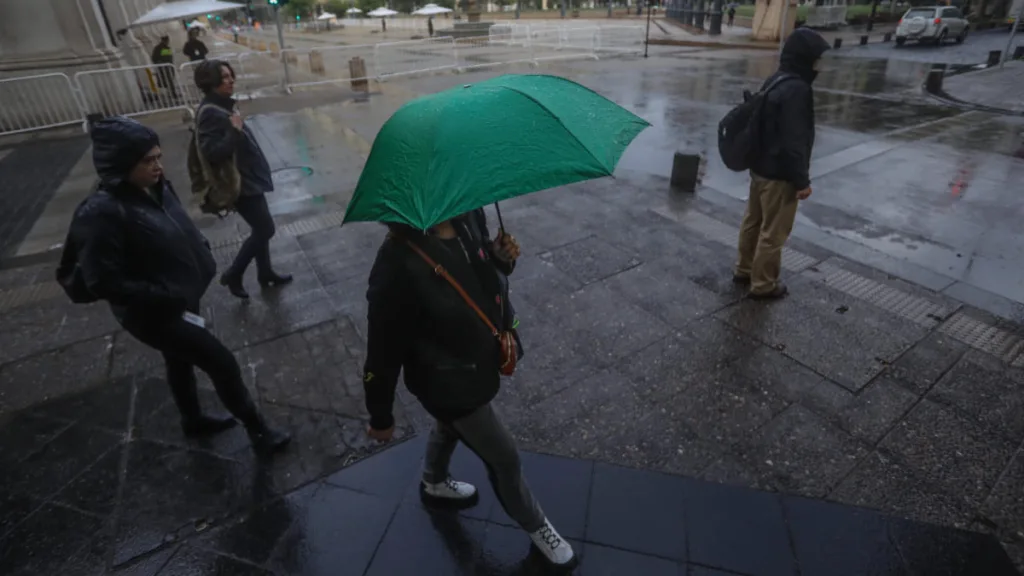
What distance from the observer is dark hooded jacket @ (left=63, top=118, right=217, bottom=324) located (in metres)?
2.34

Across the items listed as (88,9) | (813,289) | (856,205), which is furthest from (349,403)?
(88,9)

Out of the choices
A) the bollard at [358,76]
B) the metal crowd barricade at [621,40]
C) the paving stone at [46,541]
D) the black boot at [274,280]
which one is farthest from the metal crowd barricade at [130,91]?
the metal crowd barricade at [621,40]

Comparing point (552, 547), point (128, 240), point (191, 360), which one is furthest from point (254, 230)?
point (552, 547)

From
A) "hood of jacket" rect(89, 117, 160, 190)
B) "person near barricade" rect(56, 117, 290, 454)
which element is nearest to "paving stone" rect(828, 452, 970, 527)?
"person near barricade" rect(56, 117, 290, 454)

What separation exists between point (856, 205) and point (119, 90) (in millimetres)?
15324

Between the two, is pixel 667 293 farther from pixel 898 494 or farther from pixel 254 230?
pixel 254 230

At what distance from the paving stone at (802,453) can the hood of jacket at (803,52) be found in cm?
246

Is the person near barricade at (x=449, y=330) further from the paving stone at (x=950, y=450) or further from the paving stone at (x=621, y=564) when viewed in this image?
the paving stone at (x=950, y=450)

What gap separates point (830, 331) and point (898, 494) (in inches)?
63.9

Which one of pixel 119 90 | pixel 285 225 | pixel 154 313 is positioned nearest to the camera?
pixel 154 313

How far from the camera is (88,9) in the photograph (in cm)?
1212

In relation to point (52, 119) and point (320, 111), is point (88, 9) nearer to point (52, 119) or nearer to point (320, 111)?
point (52, 119)

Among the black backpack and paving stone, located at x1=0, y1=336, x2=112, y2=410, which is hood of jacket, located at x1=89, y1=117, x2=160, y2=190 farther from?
the black backpack

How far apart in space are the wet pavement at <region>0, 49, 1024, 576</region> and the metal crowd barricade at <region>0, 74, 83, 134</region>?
8.65 metres
